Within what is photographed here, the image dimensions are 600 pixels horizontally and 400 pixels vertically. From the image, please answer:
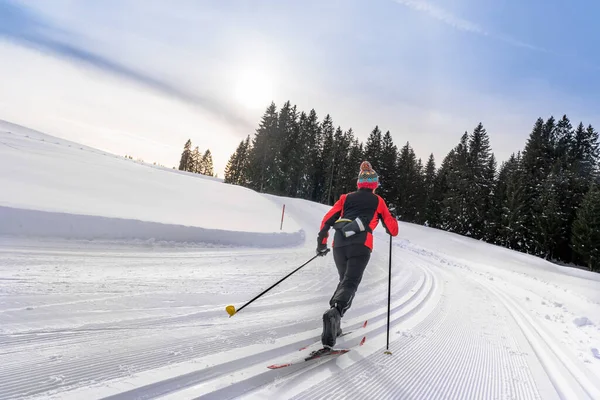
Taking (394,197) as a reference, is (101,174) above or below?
below

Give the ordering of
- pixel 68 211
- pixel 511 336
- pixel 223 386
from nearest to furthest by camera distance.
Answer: pixel 223 386 → pixel 511 336 → pixel 68 211

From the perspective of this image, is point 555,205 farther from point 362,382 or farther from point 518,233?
point 362,382

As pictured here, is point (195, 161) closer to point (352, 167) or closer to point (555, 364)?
point (352, 167)

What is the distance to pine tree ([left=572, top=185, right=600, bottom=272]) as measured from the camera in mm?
31688

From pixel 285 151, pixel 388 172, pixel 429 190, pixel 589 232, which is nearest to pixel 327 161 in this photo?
pixel 285 151

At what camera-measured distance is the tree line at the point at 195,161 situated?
91.4 m

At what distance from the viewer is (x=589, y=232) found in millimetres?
32125

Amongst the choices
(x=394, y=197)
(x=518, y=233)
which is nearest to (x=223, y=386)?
(x=518, y=233)

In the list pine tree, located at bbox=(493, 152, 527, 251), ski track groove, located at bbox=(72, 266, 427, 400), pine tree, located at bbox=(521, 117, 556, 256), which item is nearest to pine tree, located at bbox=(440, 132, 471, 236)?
pine tree, located at bbox=(493, 152, 527, 251)

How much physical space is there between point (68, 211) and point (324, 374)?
641 centimetres

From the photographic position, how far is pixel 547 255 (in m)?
36.2

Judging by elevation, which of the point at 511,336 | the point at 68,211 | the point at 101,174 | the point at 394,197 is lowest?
the point at 511,336

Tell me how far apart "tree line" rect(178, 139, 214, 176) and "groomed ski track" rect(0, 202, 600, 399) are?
9044 centimetres

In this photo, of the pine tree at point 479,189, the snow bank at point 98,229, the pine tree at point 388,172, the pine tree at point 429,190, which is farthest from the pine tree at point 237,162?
the snow bank at point 98,229
